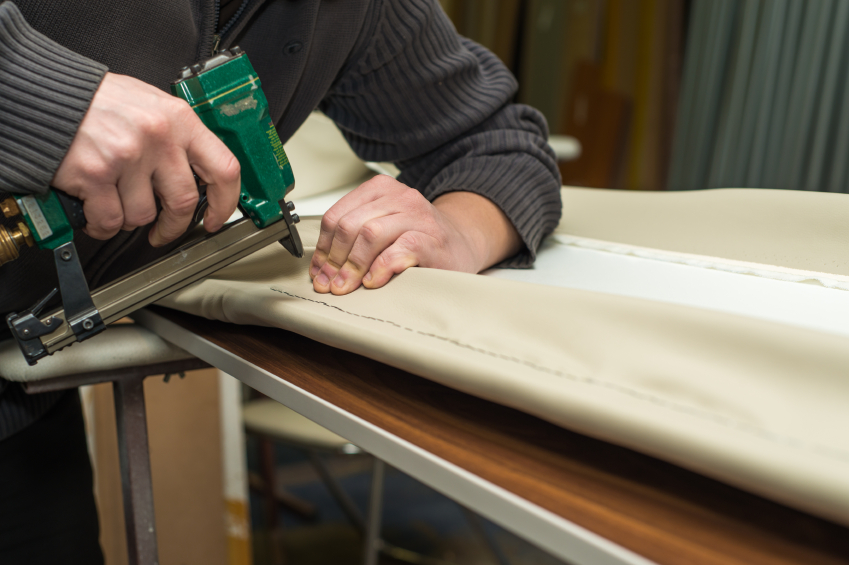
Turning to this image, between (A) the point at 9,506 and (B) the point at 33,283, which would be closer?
(B) the point at 33,283

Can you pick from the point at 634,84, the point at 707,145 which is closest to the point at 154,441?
the point at 707,145

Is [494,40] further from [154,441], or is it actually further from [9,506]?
[9,506]

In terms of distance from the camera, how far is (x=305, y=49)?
643 mm

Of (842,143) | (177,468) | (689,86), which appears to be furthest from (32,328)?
(689,86)

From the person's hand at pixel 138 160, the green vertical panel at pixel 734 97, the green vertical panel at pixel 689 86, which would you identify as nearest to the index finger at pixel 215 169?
the person's hand at pixel 138 160

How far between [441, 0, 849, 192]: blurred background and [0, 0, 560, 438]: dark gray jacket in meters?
0.97

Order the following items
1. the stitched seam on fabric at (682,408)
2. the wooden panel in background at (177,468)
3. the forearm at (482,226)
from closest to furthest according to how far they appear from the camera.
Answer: the stitched seam on fabric at (682,408), the forearm at (482,226), the wooden panel in background at (177,468)

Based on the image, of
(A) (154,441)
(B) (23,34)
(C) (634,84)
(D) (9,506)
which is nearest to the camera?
(B) (23,34)

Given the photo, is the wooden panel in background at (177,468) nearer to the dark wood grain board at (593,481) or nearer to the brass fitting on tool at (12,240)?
the brass fitting on tool at (12,240)

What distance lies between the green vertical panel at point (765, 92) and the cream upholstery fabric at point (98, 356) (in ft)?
4.91

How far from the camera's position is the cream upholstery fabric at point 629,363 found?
0.22 metres

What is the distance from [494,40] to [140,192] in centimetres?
231

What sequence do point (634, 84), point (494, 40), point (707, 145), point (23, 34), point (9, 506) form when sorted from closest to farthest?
point (23, 34) → point (9, 506) → point (707, 145) → point (634, 84) → point (494, 40)

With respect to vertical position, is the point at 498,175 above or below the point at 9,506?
above
